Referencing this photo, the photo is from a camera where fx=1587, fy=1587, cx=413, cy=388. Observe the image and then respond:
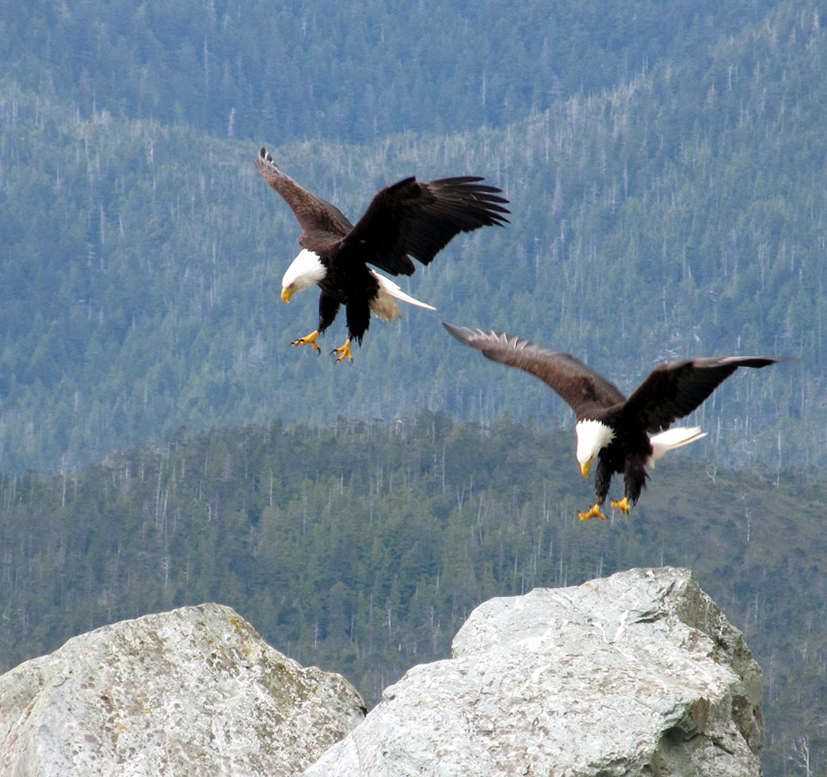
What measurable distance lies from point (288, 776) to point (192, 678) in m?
0.88

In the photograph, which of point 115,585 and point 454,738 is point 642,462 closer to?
point 454,738

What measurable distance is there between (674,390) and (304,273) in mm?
3604

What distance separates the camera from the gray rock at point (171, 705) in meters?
9.15

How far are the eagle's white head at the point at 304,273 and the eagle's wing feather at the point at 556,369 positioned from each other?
124cm

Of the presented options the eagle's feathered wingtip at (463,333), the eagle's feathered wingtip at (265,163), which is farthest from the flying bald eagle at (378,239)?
the eagle's feathered wingtip at (265,163)

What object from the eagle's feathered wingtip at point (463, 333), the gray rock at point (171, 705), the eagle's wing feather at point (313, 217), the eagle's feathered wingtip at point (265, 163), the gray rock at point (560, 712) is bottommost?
the gray rock at point (171, 705)

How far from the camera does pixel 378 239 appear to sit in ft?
45.3

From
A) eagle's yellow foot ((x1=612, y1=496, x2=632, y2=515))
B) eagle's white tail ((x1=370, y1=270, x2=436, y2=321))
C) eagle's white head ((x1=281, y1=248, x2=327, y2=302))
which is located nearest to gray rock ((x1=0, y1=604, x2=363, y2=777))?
eagle's yellow foot ((x1=612, y1=496, x2=632, y2=515))

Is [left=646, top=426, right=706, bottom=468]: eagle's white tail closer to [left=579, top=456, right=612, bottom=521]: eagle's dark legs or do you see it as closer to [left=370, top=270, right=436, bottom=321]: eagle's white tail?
[left=579, top=456, right=612, bottom=521]: eagle's dark legs

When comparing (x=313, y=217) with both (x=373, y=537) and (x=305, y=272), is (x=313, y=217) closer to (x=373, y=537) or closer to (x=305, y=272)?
(x=305, y=272)

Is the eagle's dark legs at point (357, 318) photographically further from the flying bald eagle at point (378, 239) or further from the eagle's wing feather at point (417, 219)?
the eagle's wing feather at point (417, 219)

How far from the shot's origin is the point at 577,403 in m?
13.2

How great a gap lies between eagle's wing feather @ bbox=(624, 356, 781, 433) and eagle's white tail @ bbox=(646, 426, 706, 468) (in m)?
0.12

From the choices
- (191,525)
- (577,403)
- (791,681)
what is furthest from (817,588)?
(577,403)
